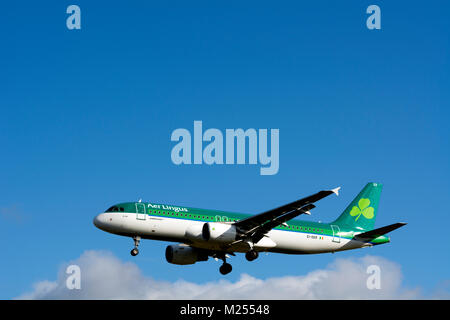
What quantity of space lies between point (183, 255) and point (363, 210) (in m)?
16.0

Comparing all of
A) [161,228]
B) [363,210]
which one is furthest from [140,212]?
[363,210]

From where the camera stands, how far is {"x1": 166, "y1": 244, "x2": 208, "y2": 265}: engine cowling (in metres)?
53.6

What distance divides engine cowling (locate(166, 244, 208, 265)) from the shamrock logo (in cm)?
1368

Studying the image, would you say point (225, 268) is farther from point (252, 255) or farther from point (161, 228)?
point (161, 228)

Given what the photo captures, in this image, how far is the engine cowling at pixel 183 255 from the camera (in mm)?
53625

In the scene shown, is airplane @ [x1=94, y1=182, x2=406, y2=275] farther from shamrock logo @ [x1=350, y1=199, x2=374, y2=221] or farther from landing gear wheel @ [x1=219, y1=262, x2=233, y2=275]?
shamrock logo @ [x1=350, y1=199, x2=374, y2=221]

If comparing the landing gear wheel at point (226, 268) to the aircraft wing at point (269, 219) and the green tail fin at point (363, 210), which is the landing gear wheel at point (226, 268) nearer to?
the aircraft wing at point (269, 219)

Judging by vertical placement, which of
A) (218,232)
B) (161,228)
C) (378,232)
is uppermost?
(378,232)

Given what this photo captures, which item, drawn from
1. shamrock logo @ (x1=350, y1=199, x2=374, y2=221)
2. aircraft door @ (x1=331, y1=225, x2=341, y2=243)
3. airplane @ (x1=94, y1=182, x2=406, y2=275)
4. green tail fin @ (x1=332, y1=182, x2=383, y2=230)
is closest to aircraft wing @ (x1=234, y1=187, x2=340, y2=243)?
airplane @ (x1=94, y1=182, x2=406, y2=275)

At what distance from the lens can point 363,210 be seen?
6000 cm

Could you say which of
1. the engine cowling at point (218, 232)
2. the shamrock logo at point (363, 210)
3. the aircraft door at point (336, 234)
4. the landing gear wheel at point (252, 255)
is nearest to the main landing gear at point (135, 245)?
the engine cowling at point (218, 232)
